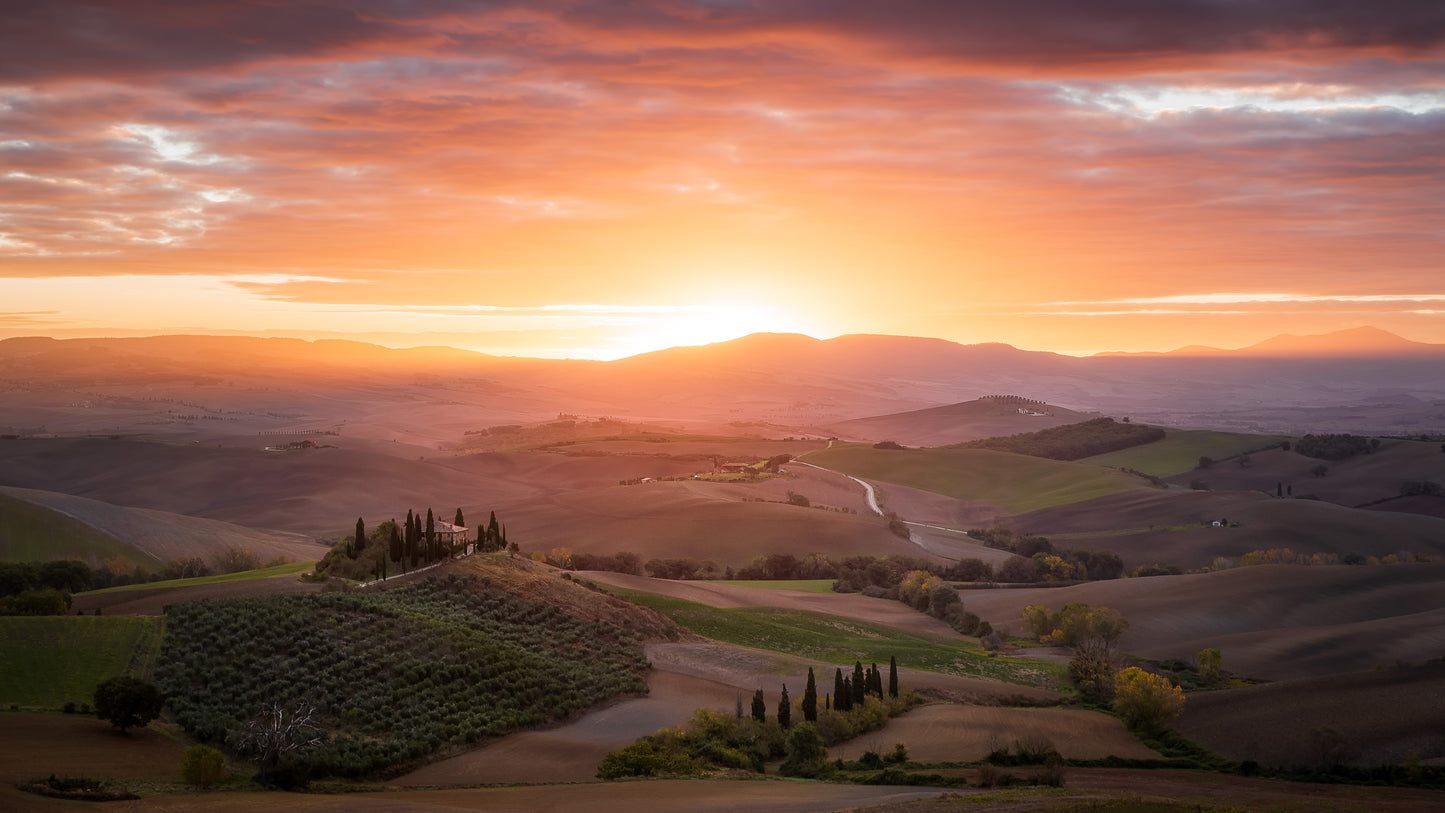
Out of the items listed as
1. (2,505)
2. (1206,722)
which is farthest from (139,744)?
(2,505)

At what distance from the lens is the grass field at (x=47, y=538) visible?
75.7 metres

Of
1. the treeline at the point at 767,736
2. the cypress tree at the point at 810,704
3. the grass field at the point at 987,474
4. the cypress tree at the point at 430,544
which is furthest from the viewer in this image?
the grass field at the point at 987,474

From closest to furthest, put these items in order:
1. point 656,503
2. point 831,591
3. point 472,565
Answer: point 472,565, point 831,591, point 656,503

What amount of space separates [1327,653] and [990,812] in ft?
124

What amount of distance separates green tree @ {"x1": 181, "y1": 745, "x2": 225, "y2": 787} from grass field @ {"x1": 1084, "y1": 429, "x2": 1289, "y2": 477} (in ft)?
454

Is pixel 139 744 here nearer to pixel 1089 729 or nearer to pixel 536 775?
pixel 536 775

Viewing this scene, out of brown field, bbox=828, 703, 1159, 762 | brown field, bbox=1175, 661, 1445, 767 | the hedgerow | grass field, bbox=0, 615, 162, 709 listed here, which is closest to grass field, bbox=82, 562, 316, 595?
the hedgerow

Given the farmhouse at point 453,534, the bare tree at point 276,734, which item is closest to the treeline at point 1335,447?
the farmhouse at point 453,534

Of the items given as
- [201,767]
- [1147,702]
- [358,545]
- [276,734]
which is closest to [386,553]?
[358,545]

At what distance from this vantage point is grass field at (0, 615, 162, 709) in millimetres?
36031

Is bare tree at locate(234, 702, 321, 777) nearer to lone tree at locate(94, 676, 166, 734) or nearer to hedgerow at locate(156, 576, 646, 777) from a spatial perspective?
hedgerow at locate(156, 576, 646, 777)

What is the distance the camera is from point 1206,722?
43281 millimetres

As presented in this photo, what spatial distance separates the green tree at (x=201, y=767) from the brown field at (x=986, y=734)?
20731mm

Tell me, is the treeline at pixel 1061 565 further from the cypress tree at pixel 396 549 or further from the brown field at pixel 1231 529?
the cypress tree at pixel 396 549
